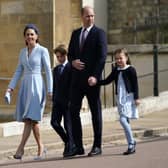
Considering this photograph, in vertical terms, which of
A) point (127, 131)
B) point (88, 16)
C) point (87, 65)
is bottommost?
point (127, 131)

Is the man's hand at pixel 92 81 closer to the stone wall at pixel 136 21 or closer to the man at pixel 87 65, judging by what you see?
the man at pixel 87 65

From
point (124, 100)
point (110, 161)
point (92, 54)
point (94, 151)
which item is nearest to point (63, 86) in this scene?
point (92, 54)

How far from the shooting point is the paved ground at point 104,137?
32.5 ft

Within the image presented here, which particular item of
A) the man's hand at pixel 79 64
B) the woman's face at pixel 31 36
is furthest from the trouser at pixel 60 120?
the woman's face at pixel 31 36

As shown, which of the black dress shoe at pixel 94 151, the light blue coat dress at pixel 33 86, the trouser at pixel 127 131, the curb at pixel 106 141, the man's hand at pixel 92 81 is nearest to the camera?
the man's hand at pixel 92 81

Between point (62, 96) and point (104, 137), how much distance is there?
2.14 m

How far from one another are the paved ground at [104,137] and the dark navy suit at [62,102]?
54cm

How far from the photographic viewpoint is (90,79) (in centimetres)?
A: 862

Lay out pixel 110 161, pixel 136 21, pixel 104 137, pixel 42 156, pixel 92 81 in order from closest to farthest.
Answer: pixel 92 81 < pixel 110 161 < pixel 42 156 < pixel 104 137 < pixel 136 21

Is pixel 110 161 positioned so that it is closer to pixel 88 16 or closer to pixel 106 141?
pixel 88 16

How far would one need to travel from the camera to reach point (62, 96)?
9.20 m

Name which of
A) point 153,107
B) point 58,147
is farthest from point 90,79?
point 153,107

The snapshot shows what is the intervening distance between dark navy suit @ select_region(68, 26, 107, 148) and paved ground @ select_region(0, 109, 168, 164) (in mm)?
946

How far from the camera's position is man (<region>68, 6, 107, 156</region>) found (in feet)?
28.9
